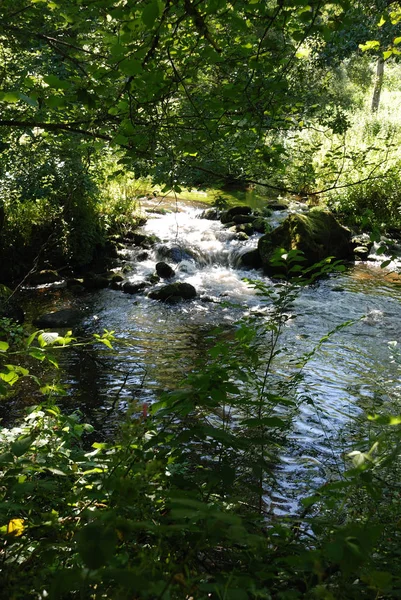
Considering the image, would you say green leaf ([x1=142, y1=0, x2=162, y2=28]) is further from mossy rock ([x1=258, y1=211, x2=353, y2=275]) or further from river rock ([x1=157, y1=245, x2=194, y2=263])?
river rock ([x1=157, y1=245, x2=194, y2=263])

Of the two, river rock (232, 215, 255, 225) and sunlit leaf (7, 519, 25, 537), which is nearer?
sunlit leaf (7, 519, 25, 537)

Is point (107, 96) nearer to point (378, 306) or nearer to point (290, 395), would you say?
point (290, 395)

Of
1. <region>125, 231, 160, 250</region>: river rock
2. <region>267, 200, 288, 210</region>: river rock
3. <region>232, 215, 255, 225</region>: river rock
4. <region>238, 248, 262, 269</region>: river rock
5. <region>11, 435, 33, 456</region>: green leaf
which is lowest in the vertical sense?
<region>238, 248, 262, 269</region>: river rock

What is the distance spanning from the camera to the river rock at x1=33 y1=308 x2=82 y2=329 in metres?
8.20

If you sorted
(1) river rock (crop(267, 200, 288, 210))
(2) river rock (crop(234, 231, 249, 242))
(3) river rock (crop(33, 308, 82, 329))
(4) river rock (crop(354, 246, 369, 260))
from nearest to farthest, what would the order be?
(3) river rock (crop(33, 308, 82, 329)) < (4) river rock (crop(354, 246, 369, 260)) < (2) river rock (crop(234, 231, 249, 242)) < (1) river rock (crop(267, 200, 288, 210))

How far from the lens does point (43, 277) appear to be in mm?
10391

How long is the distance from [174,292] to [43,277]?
2.93m

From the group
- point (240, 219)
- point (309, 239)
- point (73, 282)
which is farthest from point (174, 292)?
point (240, 219)

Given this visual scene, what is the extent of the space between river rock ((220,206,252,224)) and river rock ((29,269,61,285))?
5.93 metres

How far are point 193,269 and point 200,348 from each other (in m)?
4.67

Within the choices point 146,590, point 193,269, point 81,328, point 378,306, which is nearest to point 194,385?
point 146,590

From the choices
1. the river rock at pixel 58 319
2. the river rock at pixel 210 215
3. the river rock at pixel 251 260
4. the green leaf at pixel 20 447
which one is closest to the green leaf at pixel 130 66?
the green leaf at pixel 20 447

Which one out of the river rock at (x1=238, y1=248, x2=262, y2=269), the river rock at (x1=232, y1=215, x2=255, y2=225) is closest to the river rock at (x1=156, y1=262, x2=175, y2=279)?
the river rock at (x1=238, y1=248, x2=262, y2=269)

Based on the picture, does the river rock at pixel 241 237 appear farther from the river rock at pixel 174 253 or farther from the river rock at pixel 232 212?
the river rock at pixel 174 253
